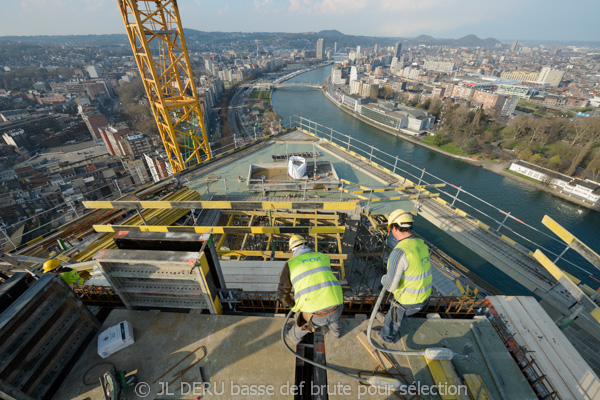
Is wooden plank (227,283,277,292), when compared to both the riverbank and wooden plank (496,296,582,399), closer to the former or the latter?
wooden plank (496,296,582,399)

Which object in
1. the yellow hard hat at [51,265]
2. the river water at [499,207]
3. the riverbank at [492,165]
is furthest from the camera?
the riverbank at [492,165]

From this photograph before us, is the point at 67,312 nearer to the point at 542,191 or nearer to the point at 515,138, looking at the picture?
the point at 542,191

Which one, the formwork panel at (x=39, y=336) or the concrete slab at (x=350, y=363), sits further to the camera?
the concrete slab at (x=350, y=363)

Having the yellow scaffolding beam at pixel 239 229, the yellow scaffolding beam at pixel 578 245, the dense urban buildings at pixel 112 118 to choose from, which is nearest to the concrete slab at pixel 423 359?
the yellow scaffolding beam at pixel 578 245

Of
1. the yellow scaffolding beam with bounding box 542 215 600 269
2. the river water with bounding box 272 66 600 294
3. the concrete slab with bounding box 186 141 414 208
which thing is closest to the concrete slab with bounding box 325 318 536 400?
the yellow scaffolding beam with bounding box 542 215 600 269

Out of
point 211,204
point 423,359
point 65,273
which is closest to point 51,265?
point 65,273

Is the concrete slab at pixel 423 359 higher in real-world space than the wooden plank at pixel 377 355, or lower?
lower

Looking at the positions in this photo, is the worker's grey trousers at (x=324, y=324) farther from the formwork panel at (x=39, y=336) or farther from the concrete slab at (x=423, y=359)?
the formwork panel at (x=39, y=336)
